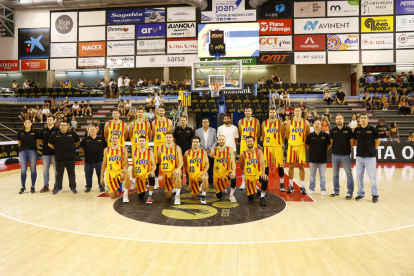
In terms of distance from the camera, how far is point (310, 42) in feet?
72.7

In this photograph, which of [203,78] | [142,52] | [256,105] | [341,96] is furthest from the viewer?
[142,52]

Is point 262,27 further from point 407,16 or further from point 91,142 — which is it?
point 91,142

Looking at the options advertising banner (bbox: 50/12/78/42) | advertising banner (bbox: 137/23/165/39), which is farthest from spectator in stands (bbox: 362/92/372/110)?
advertising banner (bbox: 50/12/78/42)

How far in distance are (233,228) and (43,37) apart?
24.9 metres

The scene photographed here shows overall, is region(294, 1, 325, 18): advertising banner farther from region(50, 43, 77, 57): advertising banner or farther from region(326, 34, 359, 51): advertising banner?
region(50, 43, 77, 57): advertising banner

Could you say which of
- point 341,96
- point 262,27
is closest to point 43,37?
point 262,27

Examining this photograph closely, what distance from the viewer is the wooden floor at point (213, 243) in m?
3.54

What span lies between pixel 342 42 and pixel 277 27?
474 cm

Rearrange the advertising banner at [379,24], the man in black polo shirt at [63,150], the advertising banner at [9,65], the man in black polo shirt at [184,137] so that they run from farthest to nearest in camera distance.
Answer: the advertising banner at [9,65] → the advertising banner at [379,24] → the man in black polo shirt at [184,137] → the man in black polo shirt at [63,150]

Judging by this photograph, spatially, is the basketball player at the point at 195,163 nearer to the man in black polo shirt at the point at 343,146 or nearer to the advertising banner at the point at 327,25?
the man in black polo shirt at the point at 343,146

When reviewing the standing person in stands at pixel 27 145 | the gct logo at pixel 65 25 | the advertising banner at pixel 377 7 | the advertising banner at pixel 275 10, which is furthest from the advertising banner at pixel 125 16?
the standing person in stands at pixel 27 145

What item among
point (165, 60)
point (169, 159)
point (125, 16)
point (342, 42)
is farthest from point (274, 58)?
point (169, 159)

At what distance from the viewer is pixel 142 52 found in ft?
76.1

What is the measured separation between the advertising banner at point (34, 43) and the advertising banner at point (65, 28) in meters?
0.60
